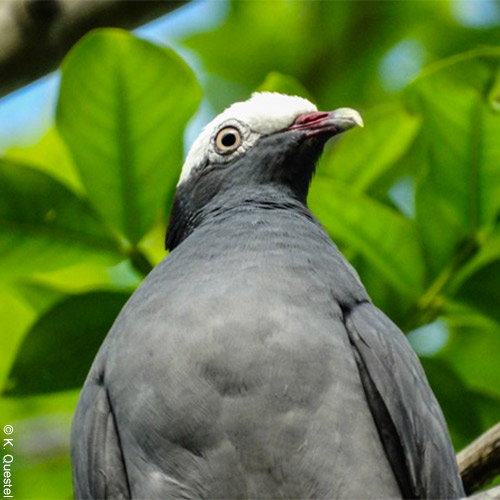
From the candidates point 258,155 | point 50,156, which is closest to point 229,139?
point 258,155

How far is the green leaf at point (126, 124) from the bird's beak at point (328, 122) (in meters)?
0.44

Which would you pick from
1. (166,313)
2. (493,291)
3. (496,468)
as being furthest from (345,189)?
(496,468)

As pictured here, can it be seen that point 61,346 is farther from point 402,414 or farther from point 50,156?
point 50,156

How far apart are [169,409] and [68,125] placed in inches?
54.7

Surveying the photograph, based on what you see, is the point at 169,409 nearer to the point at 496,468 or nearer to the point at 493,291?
the point at 496,468

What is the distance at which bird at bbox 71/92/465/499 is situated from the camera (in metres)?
3.30

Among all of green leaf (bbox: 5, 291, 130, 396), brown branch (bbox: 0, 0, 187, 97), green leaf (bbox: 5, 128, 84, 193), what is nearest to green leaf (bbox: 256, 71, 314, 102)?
brown branch (bbox: 0, 0, 187, 97)

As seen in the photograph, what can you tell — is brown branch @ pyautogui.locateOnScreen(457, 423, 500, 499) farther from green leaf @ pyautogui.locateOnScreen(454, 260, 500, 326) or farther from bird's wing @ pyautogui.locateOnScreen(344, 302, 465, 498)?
green leaf @ pyautogui.locateOnScreen(454, 260, 500, 326)

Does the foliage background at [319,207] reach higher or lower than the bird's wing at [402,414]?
higher

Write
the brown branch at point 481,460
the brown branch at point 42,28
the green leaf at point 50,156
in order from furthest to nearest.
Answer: the green leaf at point 50,156, the brown branch at point 42,28, the brown branch at point 481,460

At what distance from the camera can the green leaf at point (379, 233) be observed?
4.24 meters

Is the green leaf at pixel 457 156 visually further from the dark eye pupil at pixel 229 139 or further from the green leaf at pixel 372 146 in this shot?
the dark eye pupil at pixel 229 139

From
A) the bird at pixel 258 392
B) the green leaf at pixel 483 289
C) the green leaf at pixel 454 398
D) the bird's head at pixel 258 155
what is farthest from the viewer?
the bird's head at pixel 258 155

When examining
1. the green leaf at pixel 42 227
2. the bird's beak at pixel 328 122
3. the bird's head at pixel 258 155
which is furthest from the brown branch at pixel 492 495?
the green leaf at pixel 42 227
